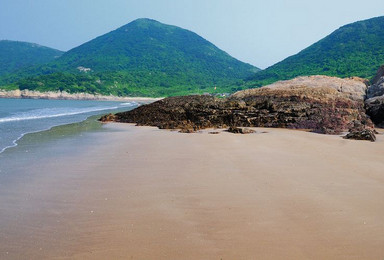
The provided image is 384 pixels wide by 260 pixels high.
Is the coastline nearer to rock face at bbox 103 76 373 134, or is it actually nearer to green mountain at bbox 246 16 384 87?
green mountain at bbox 246 16 384 87

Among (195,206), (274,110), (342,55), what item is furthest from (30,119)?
(342,55)

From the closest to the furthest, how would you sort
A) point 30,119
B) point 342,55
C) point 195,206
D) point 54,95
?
1. point 195,206
2. point 30,119
3. point 342,55
4. point 54,95

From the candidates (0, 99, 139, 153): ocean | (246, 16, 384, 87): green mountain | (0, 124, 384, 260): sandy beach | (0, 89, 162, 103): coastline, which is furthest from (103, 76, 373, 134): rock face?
(0, 89, 162, 103): coastline

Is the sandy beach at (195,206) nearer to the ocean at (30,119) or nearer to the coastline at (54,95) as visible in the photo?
the ocean at (30,119)

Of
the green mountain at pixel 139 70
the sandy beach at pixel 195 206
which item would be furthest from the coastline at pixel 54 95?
the sandy beach at pixel 195 206

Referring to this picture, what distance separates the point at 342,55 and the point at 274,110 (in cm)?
7016

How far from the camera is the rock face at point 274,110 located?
55.3 feet

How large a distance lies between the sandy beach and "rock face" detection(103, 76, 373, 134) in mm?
7279

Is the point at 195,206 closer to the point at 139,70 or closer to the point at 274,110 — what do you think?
the point at 274,110

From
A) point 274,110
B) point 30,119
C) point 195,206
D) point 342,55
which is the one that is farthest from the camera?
point 342,55

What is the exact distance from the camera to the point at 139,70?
140000 mm

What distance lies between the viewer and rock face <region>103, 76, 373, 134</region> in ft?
55.3

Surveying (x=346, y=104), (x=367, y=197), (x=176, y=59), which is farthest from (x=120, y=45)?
(x=367, y=197)

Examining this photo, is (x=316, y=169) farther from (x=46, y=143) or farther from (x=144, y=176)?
(x=46, y=143)
